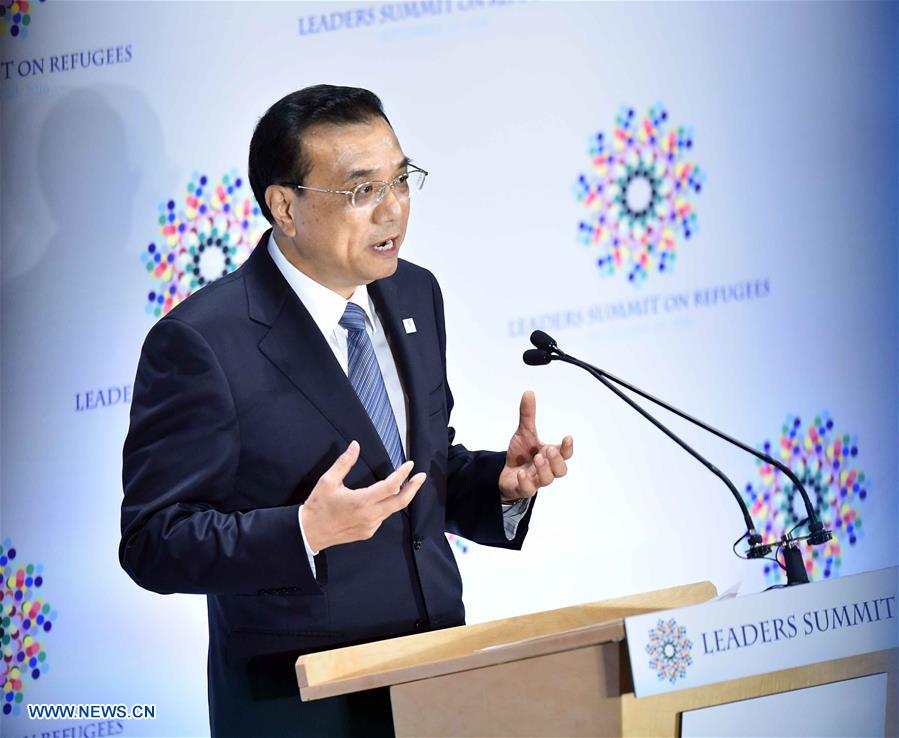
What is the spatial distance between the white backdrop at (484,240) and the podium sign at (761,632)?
193cm

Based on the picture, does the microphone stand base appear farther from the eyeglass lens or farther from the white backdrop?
the white backdrop

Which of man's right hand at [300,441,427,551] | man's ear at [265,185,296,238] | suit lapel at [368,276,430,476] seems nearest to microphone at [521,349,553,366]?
suit lapel at [368,276,430,476]

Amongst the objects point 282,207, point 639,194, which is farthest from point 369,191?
point 639,194

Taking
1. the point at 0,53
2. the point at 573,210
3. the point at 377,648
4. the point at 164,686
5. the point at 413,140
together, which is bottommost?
the point at 164,686

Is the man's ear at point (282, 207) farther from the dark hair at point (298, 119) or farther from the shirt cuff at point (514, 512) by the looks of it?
the shirt cuff at point (514, 512)

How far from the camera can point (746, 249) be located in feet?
12.4

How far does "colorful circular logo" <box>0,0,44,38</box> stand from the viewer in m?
3.46

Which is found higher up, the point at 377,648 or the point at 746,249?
the point at 746,249

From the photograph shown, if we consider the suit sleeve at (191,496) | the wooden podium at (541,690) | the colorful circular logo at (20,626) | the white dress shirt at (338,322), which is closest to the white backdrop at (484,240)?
the colorful circular logo at (20,626)

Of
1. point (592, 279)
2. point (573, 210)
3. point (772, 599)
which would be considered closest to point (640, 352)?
point (592, 279)

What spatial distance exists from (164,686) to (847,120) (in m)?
2.94

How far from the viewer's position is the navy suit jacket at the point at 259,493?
6.19 feet

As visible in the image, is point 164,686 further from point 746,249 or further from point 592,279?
point 746,249

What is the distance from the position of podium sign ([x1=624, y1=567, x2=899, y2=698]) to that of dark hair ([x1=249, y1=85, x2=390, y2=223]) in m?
1.09
